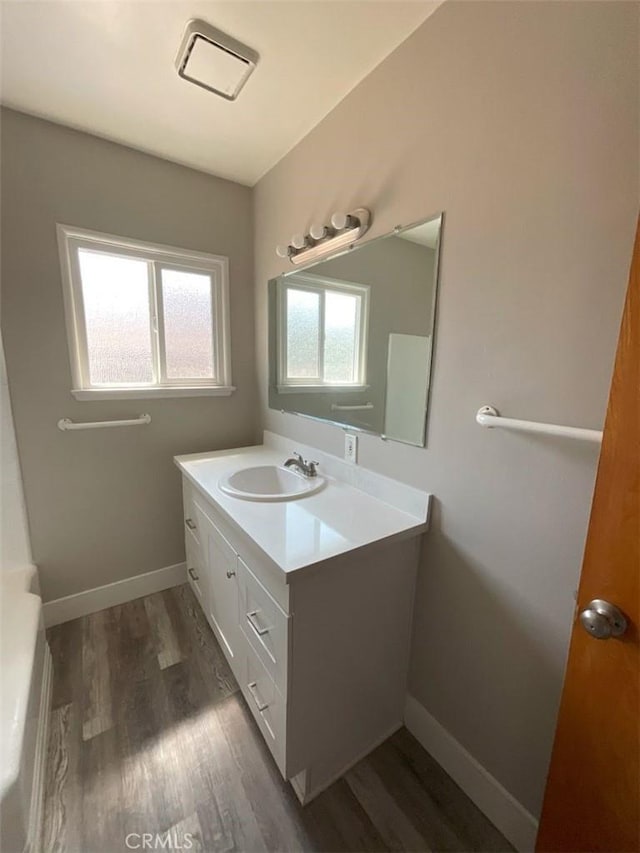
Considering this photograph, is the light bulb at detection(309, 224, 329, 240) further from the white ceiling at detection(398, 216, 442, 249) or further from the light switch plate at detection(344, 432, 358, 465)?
the light switch plate at detection(344, 432, 358, 465)

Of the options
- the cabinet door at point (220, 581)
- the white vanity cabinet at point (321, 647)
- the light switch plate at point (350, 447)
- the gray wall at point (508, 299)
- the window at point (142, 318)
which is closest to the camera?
the gray wall at point (508, 299)

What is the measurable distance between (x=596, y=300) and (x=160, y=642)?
87.9 inches

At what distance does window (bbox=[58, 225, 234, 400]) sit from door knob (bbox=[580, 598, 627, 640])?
195cm

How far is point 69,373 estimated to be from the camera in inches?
67.0

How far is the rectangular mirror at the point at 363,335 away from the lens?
1.19 meters

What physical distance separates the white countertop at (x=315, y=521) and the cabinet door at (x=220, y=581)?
0.19 meters

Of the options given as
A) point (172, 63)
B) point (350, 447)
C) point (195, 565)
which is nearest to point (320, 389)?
point (350, 447)

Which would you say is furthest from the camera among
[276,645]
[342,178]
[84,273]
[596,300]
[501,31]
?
[84,273]

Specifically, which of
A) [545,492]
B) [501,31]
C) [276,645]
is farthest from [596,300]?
[276,645]

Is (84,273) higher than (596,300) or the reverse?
higher

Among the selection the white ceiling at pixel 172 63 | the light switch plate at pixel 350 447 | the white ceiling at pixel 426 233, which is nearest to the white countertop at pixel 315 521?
the light switch plate at pixel 350 447

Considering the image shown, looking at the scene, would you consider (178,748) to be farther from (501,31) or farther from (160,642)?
(501,31)

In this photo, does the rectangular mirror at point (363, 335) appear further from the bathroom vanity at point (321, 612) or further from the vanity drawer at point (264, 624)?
the vanity drawer at point (264, 624)

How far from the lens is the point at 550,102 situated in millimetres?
812
